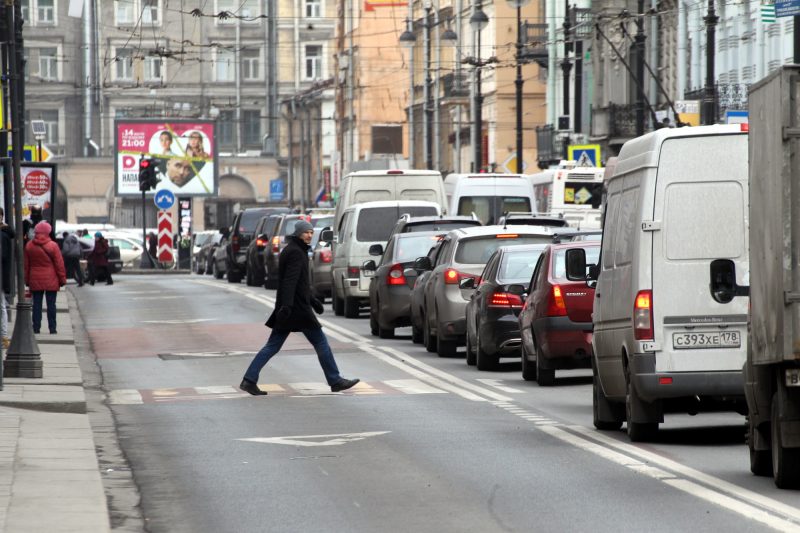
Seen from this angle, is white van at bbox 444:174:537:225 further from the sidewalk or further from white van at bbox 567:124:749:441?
white van at bbox 567:124:749:441

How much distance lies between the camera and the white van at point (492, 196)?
1788 inches

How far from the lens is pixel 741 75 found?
52.1 meters

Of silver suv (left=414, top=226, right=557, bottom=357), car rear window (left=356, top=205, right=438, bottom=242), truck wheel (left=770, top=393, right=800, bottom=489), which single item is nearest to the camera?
truck wheel (left=770, top=393, right=800, bottom=489)

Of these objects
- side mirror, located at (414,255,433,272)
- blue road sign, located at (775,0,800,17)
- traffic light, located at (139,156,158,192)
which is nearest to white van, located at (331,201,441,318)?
side mirror, located at (414,255,433,272)

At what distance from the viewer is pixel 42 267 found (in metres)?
29.0

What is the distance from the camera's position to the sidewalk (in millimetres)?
10039

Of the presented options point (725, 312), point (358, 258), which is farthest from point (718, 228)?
point (358, 258)

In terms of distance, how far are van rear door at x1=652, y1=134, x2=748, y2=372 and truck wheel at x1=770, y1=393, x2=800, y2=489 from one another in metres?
2.59

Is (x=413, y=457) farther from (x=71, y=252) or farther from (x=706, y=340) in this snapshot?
(x=71, y=252)

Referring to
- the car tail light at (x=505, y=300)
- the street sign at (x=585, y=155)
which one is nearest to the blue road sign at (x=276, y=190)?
the street sign at (x=585, y=155)

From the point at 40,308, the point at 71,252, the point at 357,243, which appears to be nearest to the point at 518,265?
the point at 40,308

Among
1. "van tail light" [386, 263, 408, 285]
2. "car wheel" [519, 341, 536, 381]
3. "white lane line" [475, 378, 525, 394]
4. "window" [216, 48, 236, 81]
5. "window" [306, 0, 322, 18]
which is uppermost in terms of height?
"window" [306, 0, 322, 18]

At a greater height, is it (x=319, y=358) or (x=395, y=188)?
(x=395, y=188)

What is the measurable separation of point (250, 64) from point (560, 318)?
350 feet
